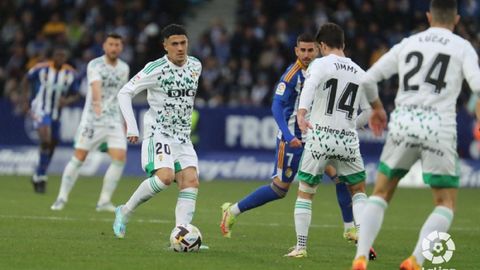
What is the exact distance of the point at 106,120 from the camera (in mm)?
16891

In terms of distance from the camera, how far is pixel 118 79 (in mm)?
16891

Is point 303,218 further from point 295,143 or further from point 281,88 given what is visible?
point 281,88

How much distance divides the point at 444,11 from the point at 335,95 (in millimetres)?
2108

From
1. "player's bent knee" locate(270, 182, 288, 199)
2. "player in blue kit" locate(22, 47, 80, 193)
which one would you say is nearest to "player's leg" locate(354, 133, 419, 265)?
"player's bent knee" locate(270, 182, 288, 199)

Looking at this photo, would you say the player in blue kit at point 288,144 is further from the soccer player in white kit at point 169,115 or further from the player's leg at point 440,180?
the player's leg at point 440,180

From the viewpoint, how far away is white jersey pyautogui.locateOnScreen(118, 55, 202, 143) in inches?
464

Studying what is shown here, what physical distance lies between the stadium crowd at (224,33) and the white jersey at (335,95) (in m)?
15.6

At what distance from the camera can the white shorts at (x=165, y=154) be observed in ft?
38.5

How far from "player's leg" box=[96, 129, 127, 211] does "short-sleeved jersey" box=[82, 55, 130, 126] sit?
0.21 meters

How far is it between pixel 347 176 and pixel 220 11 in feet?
72.1

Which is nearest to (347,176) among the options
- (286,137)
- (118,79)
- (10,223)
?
(286,137)

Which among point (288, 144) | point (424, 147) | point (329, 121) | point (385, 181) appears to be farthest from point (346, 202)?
point (424, 147)

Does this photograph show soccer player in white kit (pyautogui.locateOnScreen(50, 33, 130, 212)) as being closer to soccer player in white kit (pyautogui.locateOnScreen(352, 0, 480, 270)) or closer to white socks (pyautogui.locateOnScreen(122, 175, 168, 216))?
white socks (pyautogui.locateOnScreen(122, 175, 168, 216))

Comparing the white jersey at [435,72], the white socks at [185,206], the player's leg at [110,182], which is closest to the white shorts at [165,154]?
the white socks at [185,206]
